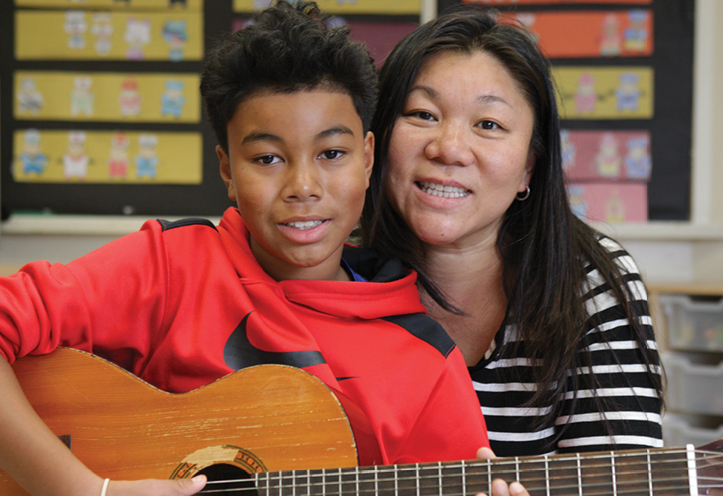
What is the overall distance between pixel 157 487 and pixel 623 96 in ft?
8.90

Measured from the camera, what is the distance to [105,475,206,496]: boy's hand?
2.61 ft

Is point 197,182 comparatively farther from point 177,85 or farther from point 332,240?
point 332,240

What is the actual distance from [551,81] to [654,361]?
58 cm

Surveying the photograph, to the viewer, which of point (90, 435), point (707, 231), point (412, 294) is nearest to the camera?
point (90, 435)

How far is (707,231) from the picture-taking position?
8.84 ft

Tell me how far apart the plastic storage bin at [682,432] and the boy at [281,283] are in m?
1.78

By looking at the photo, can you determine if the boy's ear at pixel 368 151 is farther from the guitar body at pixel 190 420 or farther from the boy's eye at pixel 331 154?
the guitar body at pixel 190 420

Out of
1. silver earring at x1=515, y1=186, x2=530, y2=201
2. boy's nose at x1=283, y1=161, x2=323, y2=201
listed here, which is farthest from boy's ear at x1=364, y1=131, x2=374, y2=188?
silver earring at x1=515, y1=186, x2=530, y2=201

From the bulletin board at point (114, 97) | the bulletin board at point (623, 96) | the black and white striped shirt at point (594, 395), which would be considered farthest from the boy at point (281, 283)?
the bulletin board at point (623, 96)

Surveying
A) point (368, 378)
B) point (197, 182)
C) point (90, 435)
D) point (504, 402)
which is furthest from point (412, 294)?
point (197, 182)

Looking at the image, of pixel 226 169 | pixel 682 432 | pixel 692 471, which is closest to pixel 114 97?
pixel 226 169

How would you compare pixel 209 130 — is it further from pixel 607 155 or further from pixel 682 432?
pixel 682 432

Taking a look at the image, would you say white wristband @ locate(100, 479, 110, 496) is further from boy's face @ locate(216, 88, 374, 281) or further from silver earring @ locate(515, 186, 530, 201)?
silver earring @ locate(515, 186, 530, 201)

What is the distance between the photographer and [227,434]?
849 millimetres
